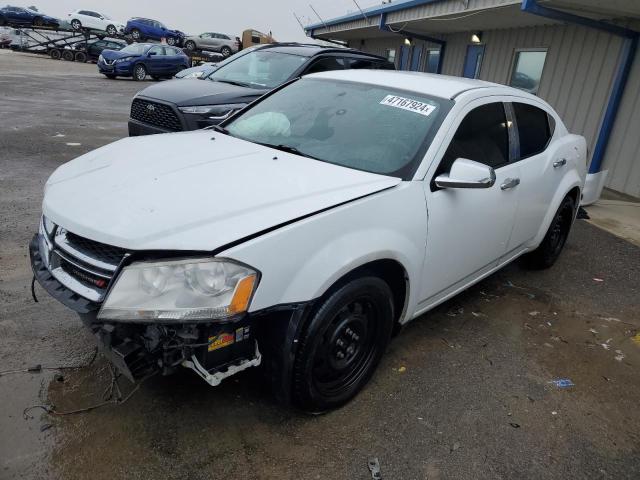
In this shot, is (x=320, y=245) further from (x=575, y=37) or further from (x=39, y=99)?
(x=39, y=99)

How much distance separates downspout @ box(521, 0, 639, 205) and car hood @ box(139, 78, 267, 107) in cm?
417

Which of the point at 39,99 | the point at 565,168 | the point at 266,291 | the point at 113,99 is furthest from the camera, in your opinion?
A: the point at 113,99

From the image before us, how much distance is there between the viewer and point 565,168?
4418mm

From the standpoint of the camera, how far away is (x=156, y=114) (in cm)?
634

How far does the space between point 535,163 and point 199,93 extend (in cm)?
435

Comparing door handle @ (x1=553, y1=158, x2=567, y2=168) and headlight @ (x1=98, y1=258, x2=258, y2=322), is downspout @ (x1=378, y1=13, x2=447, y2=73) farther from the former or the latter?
headlight @ (x1=98, y1=258, x2=258, y2=322)

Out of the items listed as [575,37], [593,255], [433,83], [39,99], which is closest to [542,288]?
[593,255]

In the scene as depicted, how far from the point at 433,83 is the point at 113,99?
48.1ft

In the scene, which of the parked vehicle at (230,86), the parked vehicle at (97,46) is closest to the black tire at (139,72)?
the parked vehicle at (97,46)

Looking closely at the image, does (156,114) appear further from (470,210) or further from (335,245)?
(335,245)

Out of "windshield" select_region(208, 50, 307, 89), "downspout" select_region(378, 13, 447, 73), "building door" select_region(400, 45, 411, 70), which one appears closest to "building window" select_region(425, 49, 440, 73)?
"downspout" select_region(378, 13, 447, 73)

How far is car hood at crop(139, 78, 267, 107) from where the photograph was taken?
247 inches

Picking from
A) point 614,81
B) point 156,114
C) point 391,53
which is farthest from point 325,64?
point 391,53

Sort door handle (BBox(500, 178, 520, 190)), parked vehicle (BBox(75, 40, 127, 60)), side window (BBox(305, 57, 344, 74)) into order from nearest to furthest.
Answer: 1. door handle (BBox(500, 178, 520, 190))
2. side window (BBox(305, 57, 344, 74))
3. parked vehicle (BBox(75, 40, 127, 60))
